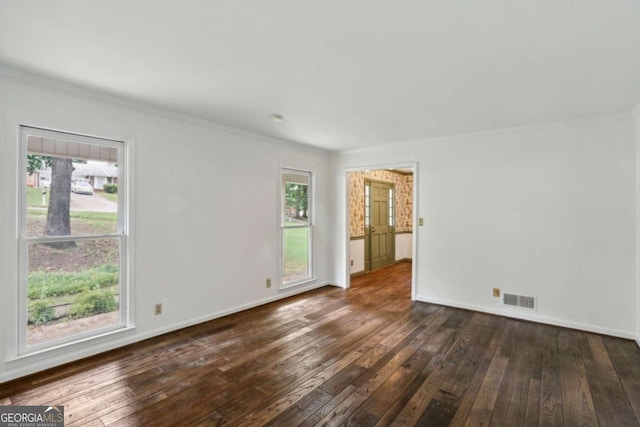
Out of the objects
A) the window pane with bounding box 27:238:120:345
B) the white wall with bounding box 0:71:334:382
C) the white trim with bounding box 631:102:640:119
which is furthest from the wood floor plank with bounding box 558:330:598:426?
the window pane with bounding box 27:238:120:345

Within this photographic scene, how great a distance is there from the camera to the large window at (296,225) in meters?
4.95

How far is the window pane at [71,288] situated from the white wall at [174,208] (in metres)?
0.15

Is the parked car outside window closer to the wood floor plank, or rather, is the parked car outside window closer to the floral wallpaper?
the floral wallpaper

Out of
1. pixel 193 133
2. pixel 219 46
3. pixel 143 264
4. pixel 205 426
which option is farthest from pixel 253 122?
pixel 205 426

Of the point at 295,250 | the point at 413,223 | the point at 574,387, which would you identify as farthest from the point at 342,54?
the point at 295,250

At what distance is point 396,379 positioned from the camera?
8.27 ft

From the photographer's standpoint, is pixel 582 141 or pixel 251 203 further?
pixel 251 203

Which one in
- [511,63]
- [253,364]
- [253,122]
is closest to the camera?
[511,63]

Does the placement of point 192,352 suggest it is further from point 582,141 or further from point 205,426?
point 582,141

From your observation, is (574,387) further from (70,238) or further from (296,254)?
(70,238)

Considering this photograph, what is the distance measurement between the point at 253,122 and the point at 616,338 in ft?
15.5

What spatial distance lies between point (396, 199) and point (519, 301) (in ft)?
14.2

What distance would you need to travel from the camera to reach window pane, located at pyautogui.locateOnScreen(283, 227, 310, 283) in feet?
16.4

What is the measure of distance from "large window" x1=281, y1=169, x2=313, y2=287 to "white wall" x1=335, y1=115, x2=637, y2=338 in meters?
1.67
